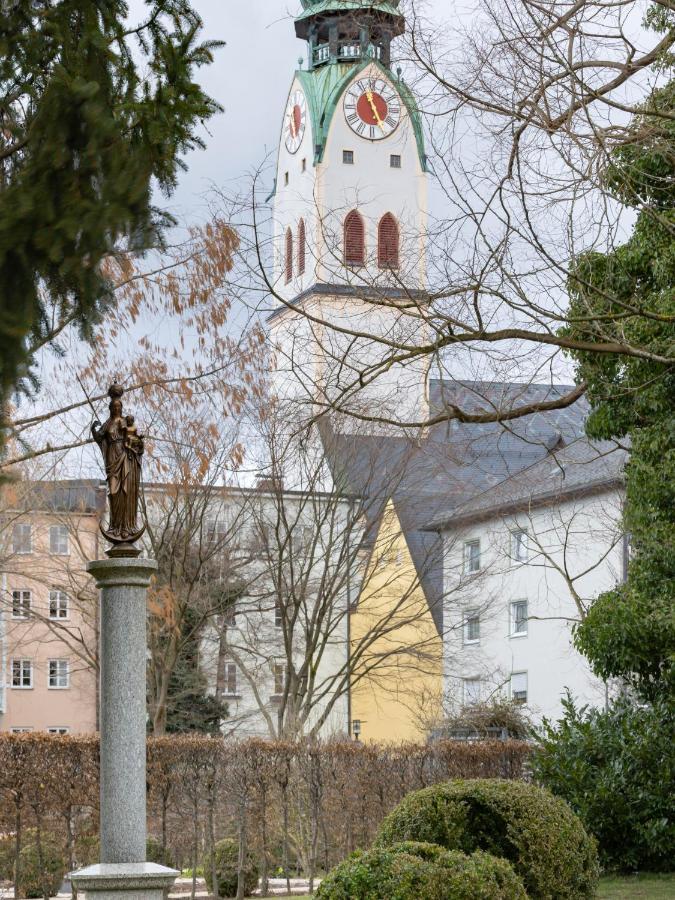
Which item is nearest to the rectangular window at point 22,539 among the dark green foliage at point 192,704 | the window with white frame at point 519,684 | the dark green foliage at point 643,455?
the dark green foliage at point 192,704

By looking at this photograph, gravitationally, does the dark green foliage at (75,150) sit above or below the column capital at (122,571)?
above

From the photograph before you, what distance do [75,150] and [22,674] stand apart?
5183 centimetres

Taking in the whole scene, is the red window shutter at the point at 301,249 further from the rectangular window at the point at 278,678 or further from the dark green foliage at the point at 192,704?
the rectangular window at the point at 278,678

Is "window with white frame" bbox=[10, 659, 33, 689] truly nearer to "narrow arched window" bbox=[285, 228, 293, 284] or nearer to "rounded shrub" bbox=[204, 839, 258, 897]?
"narrow arched window" bbox=[285, 228, 293, 284]

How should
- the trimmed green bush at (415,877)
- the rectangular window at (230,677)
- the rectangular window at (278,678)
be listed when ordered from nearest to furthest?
1. the trimmed green bush at (415,877)
2. the rectangular window at (278,678)
3. the rectangular window at (230,677)

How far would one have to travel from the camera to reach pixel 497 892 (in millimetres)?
9133

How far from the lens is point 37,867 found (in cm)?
1848

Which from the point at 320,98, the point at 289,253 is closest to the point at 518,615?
the point at 289,253

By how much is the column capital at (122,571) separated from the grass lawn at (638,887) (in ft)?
20.9

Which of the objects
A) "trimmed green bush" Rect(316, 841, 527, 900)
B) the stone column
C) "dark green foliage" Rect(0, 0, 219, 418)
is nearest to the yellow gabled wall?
the stone column

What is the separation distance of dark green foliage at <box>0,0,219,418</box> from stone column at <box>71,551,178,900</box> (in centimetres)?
421

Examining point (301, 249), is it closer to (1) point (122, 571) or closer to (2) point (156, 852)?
(2) point (156, 852)

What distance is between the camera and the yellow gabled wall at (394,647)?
1100 inches

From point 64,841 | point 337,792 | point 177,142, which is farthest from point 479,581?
point 177,142
